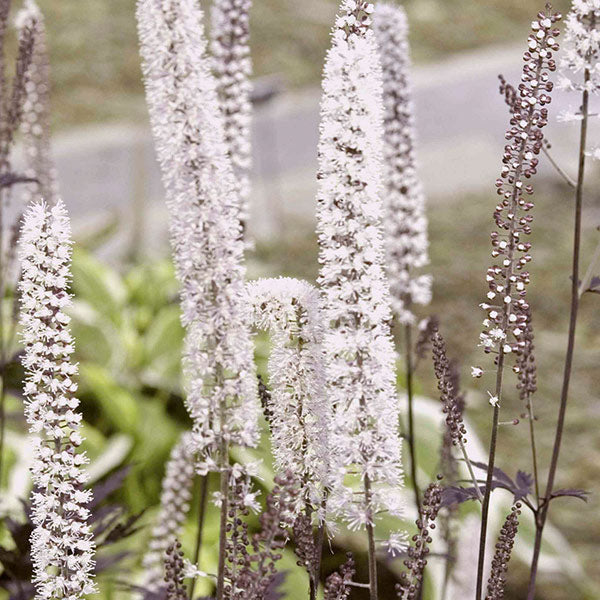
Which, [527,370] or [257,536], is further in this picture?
[527,370]

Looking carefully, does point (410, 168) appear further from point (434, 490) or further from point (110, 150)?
point (110, 150)

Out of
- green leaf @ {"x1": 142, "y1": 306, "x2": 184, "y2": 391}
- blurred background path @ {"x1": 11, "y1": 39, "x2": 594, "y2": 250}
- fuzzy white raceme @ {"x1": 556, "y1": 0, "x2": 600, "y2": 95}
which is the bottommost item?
fuzzy white raceme @ {"x1": 556, "y1": 0, "x2": 600, "y2": 95}

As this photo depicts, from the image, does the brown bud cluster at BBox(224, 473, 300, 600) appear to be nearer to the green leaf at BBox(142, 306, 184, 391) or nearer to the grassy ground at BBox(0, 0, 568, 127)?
the green leaf at BBox(142, 306, 184, 391)

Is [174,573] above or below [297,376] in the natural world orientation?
below

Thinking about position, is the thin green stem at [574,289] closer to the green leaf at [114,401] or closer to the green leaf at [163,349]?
the green leaf at [114,401]

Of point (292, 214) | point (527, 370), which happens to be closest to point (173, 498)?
point (527, 370)

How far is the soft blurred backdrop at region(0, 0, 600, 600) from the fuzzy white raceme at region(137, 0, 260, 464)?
2836 mm

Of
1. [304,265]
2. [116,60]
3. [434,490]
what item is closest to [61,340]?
[434,490]

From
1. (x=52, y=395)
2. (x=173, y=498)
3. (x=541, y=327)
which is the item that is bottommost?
(x=52, y=395)

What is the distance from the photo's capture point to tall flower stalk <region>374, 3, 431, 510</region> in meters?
3.06

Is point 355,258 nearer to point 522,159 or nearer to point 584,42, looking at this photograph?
point 522,159

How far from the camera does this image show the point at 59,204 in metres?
1.69

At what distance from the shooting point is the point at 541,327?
7.92 meters

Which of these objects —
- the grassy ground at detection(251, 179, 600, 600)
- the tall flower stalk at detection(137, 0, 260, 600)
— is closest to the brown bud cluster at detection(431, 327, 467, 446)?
the tall flower stalk at detection(137, 0, 260, 600)
